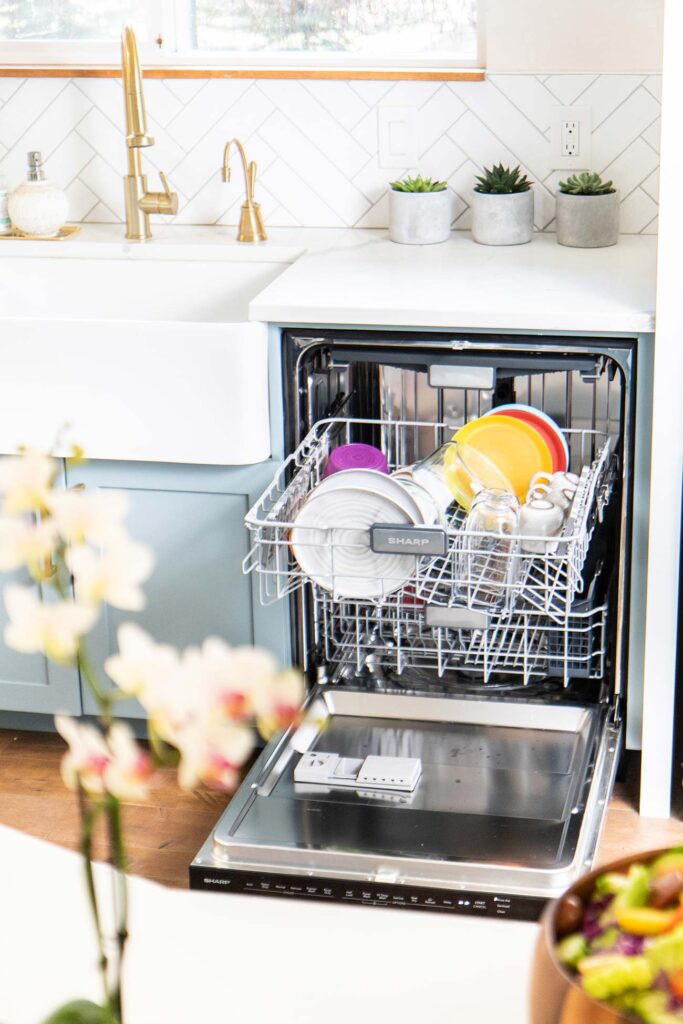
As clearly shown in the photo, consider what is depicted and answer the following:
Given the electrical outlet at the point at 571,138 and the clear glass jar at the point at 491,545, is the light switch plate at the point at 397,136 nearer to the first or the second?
the electrical outlet at the point at 571,138

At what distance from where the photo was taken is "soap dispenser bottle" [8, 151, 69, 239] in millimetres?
2879

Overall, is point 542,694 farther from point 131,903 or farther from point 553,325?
point 131,903

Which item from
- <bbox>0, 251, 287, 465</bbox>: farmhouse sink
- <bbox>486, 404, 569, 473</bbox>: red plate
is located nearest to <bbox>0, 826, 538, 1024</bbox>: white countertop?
<bbox>0, 251, 287, 465</bbox>: farmhouse sink

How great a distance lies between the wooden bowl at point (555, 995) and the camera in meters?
0.69

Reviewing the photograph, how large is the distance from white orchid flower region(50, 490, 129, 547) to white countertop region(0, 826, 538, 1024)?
0.43 m

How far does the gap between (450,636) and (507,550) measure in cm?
33

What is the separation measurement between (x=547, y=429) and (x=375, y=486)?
0.39 metres

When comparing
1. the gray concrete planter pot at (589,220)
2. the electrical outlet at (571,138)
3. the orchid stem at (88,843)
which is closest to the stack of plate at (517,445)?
the gray concrete planter pot at (589,220)

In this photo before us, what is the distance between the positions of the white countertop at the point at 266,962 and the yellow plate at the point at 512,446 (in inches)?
54.3

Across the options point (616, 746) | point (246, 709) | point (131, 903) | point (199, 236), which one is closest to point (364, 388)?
point (199, 236)

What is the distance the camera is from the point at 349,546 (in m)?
2.13

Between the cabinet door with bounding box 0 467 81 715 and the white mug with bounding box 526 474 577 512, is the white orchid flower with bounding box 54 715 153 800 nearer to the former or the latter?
the white mug with bounding box 526 474 577 512

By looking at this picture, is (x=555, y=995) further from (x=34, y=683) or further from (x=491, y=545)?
(x=34, y=683)

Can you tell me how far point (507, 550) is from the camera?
215cm
